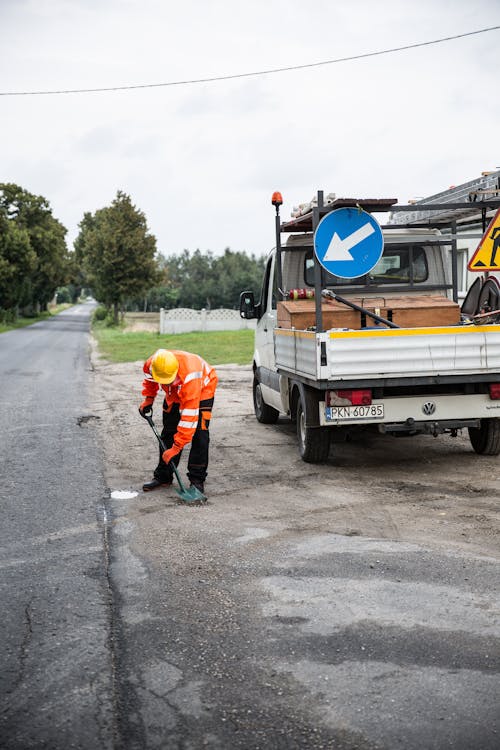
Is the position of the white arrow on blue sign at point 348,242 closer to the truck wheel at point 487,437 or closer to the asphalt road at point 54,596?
the truck wheel at point 487,437

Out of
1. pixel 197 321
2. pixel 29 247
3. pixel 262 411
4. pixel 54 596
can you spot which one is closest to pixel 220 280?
pixel 29 247

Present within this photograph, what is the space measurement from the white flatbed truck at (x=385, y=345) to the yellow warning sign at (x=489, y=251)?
28 centimetres

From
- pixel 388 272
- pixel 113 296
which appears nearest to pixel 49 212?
pixel 113 296

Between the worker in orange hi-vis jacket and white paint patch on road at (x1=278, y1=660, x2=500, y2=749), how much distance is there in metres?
3.19

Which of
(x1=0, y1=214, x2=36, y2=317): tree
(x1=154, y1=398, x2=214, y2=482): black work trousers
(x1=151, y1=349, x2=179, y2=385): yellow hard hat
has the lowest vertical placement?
(x1=154, y1=398, x2=214, y2=482): black work trousers

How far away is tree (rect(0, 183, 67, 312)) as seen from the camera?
5138 cm

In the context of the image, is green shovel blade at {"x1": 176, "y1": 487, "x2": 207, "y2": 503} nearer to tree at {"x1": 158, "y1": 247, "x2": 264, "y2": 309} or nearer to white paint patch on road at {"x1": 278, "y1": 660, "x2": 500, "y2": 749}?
white paint patch on road at {"x1": 278, "y1": 660, "x2": 500, "y2": 749}

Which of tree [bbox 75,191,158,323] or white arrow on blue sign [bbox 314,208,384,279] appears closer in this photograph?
white arrow on blue sign [bbox 314,208,384,279]

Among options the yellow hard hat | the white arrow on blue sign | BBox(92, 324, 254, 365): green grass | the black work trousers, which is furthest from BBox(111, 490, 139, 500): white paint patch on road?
BBox(92, 324, 254, 365): green grass

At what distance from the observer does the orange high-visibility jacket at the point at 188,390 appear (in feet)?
21.5

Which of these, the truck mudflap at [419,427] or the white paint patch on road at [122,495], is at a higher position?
the truck mudflap at [419,427]

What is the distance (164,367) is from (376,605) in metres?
2.92

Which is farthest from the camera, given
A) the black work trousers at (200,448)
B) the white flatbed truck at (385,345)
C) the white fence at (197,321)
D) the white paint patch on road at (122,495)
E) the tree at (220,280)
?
the tree at (220,280)

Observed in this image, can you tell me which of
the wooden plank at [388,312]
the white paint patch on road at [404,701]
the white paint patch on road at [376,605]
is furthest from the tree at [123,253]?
the white paint patch on road at [404,701]
